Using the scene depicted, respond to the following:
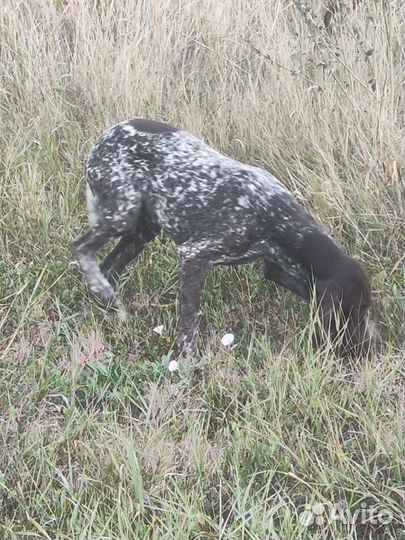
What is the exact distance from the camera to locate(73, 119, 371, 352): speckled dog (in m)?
4.25

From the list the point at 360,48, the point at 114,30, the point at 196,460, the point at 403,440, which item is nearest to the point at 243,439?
the point at 196,460

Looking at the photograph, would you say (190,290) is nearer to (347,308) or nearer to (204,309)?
(204,309)

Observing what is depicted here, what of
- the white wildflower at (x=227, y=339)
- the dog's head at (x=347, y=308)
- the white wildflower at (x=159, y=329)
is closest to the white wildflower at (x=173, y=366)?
the white wildflower at (x=227, y=339)

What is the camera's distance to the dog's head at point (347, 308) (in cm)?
385

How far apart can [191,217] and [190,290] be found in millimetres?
386

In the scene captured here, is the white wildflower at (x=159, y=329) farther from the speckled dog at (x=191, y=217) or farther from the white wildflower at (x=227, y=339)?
the white wildflower at (x=227, y=339)

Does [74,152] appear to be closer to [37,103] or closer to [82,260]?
[37,103]

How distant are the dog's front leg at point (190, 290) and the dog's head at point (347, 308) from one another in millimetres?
658

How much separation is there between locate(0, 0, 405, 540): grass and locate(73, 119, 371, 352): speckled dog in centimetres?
18

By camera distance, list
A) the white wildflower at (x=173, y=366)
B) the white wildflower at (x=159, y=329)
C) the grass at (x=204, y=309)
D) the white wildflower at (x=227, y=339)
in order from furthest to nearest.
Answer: the white wildflower at (x=159, y=329) → the white wildflower at (x=227, y=339) → the white wildflower at (x=173, y=366) → the grass at (x=204, y=309)

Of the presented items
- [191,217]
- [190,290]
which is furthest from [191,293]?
[191,217]

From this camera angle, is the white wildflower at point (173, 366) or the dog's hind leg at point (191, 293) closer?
the white wildflower at point (173, 366)

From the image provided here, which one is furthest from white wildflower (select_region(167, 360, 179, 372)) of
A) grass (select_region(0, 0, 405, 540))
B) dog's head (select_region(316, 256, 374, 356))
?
dog's head (select_region(316, 256, 374, 356))

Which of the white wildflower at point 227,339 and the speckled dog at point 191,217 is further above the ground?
the speckled dog at point 191,217
